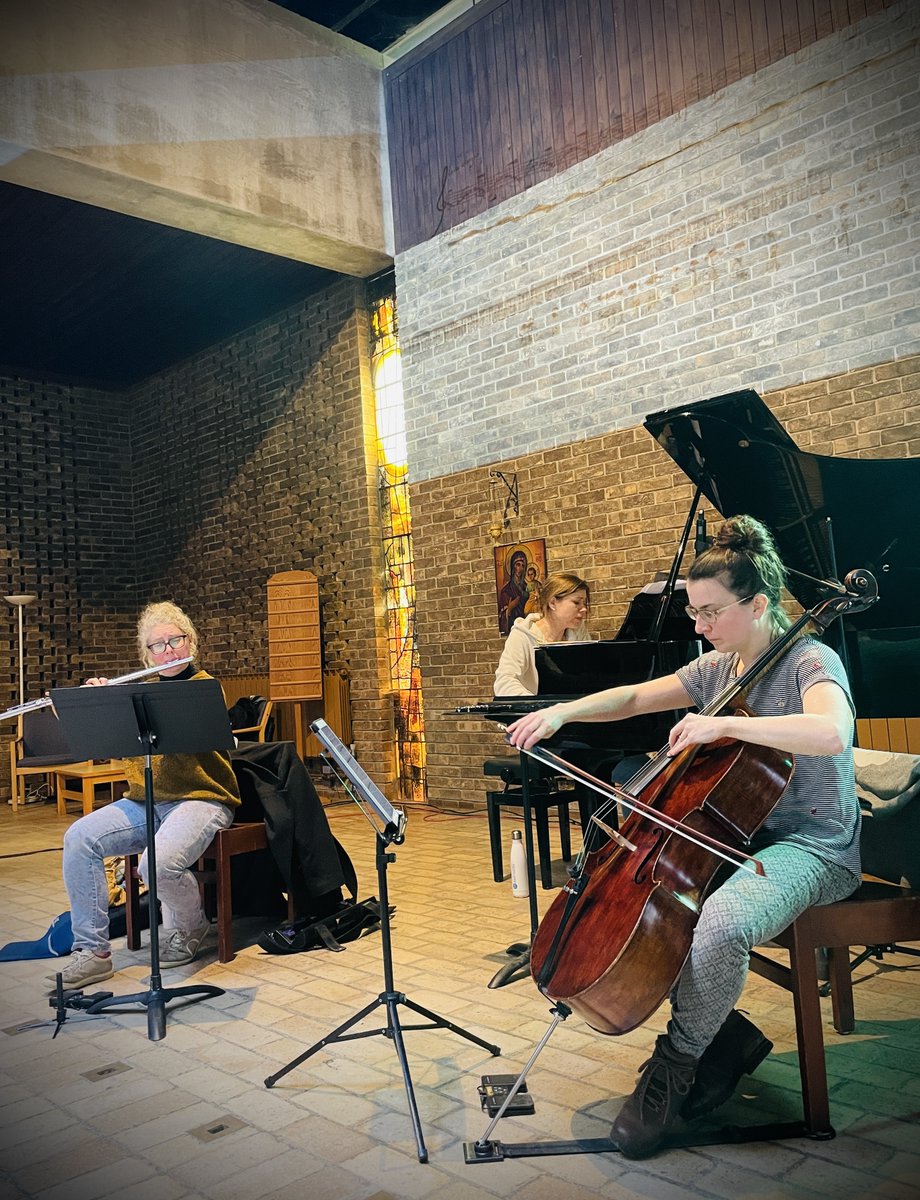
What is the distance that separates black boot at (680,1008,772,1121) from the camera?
2.11 m

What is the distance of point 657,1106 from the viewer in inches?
79.9

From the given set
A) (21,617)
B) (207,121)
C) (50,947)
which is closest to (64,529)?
(21,617)

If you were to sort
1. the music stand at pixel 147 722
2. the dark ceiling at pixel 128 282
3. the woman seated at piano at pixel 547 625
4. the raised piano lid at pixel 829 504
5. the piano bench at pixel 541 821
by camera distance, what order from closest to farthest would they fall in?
the music stand at pixel 147 722, the raised piano lid at pixel 829 504, the piano bench at pixel 541 821, the woman seated at piano at pixel 547 625, the dark ceiling at pixel 128 282

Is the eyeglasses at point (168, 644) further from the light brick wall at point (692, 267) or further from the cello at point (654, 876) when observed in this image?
the light brick wall at point (692, 267)

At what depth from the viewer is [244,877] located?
410 centimetres

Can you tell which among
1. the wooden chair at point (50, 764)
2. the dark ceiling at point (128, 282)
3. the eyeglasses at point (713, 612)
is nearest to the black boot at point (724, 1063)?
the eyeglasses at point (713, 612)

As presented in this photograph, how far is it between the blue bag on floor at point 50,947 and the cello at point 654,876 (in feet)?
8.45

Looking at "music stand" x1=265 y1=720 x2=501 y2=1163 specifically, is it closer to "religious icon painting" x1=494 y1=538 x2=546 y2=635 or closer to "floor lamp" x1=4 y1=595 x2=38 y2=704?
"religious icon painting" x1=494 y1=538 x2=546 y2=635

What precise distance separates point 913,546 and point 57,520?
918 cm

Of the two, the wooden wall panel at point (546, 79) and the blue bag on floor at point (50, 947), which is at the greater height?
the wooden wall panel at point (546, 79)

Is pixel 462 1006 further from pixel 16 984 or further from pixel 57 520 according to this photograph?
pixel 57 520

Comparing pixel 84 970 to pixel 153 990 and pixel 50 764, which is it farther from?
pixel 50 764

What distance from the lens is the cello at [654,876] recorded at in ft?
6.18

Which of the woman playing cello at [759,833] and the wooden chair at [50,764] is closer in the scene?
the woman playing cello at [759,833]
